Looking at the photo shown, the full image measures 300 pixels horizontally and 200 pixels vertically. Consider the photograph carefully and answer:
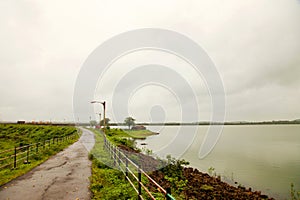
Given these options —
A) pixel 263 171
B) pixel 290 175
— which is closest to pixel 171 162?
pixel 263 171

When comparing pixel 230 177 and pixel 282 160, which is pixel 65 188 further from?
pixel 282 160

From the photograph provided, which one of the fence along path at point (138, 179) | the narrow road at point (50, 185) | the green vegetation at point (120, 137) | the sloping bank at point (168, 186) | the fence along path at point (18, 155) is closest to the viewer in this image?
the fence along path at point (138, 179)

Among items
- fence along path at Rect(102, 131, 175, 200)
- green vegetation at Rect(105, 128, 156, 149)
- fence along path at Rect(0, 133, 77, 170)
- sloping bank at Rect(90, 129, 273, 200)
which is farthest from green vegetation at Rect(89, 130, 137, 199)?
green vegetation at Rect(105, 128, 156, 149)

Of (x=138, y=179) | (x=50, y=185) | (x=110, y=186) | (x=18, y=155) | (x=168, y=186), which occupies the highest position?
(x=138, y=179)

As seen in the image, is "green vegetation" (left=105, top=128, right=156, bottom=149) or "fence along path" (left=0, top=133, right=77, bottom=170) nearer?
"fence along path" (left=0, top=133, right=77, bottom=170)

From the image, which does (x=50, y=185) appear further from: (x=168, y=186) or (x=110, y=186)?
(x=168, y=186)

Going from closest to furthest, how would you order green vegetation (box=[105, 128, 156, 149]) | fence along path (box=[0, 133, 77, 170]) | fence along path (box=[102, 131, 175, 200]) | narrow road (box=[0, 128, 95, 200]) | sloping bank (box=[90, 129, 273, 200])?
1. fence along path (box=[102, 131, 175, 200])
2. narrow road (box=[0, 128, 95, 200])
3. sloping bank (box=[90, 129, 273, 200])
4. fence along path (box=[0, 133, 77, 170])
5. green vegetation (box=[105, 128, 156, 149])

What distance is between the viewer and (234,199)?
11.2 meters

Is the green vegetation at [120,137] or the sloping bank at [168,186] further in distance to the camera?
the green vegetation at [120,137]

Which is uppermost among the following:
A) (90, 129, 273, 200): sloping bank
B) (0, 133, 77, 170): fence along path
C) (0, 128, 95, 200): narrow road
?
(0, 133, 77, 170): fence along path

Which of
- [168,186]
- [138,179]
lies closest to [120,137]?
[168,186]

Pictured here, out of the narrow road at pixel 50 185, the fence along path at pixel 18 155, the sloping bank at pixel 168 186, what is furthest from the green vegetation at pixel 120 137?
the narrow road at pixel 50 185

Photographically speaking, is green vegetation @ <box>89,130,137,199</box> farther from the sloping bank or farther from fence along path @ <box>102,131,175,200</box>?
fence along path @ <box>102,131,175,200</box>

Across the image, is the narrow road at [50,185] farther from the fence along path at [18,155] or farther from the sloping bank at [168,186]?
the fence along path at [18,155]
